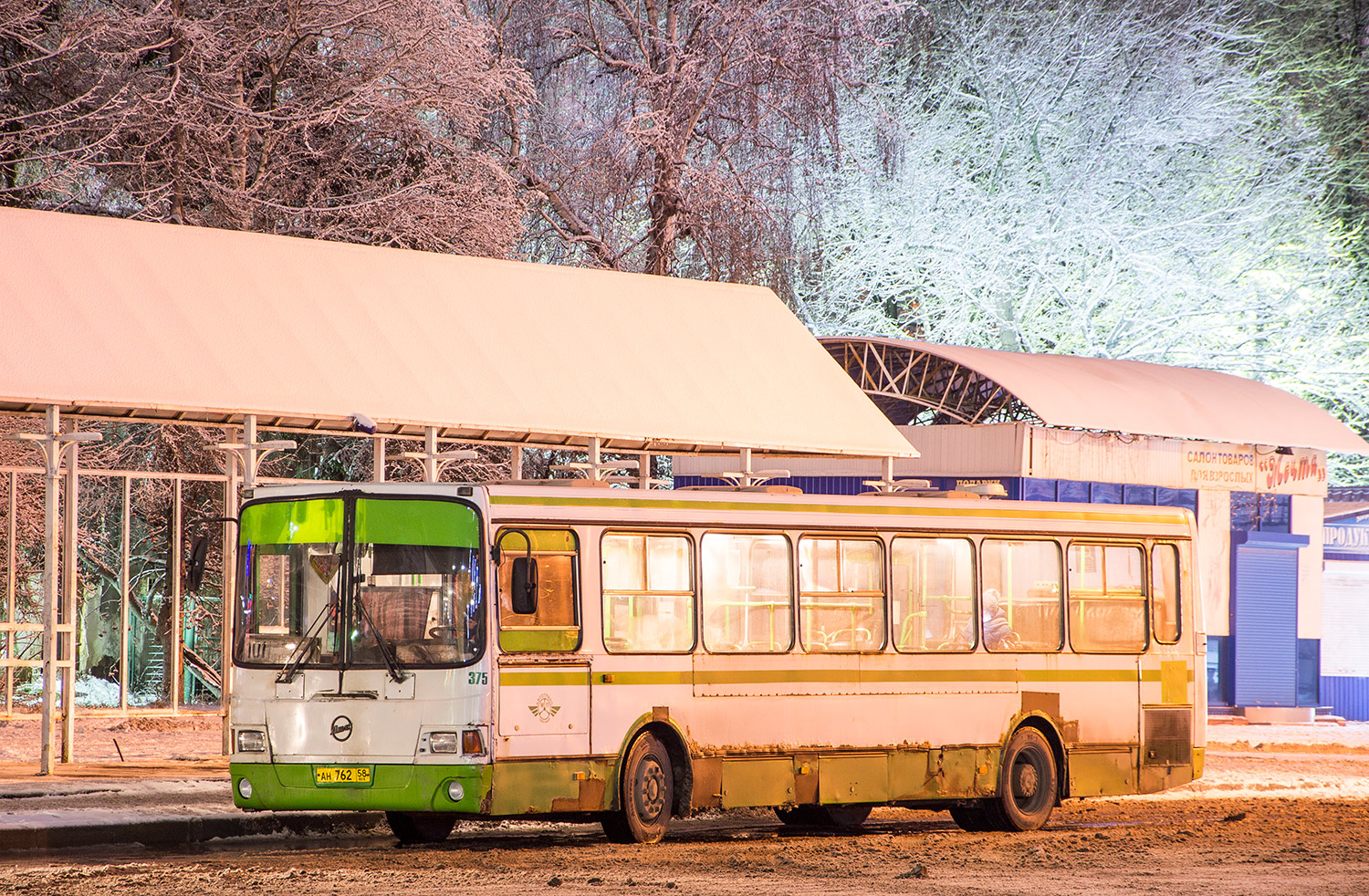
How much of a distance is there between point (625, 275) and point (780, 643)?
8131 mm

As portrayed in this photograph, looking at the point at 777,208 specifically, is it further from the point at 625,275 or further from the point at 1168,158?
the point at 1168,158

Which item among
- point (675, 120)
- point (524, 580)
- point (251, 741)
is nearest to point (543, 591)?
point (524, 580)

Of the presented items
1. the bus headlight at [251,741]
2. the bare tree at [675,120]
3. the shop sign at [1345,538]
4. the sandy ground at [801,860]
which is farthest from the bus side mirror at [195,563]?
the shop sign at [1345,538]

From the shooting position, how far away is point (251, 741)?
12.9 m

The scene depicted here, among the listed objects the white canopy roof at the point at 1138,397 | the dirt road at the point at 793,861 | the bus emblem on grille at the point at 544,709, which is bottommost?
the dirt road at the point at 793,861

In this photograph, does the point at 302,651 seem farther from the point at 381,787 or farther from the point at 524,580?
the point at 524,580

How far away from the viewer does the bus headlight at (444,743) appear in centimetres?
1245

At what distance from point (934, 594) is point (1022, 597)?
954mm

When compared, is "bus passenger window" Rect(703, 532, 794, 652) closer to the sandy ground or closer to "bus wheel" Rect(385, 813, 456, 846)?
the sandy ground

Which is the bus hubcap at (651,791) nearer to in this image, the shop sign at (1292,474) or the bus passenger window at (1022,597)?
the bus passenger window at (1022,597)

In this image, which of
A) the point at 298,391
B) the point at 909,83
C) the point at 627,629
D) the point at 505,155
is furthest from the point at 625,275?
the point at 909,83

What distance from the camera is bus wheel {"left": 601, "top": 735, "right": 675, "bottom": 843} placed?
43.9 feet

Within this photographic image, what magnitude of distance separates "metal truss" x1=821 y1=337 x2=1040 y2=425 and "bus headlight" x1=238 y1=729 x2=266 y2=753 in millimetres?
17176

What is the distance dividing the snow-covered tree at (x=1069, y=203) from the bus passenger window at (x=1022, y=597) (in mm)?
27089
